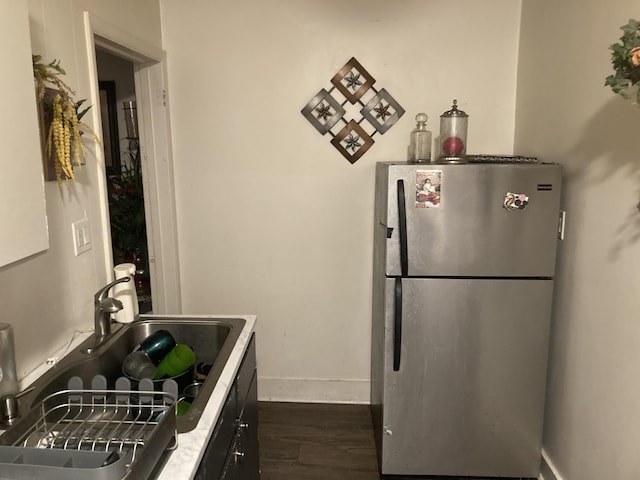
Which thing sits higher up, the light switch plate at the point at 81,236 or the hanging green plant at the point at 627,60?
the hanging green plant at the point at 627,60

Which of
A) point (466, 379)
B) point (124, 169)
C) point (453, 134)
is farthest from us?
point (124, 169)

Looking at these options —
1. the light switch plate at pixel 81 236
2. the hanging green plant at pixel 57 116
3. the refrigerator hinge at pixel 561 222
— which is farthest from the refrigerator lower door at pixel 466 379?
the hanging green plant at pixel 57 116

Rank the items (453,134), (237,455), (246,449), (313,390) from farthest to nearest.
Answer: (313,390) < (453,134) < (246,449) < (237,455)

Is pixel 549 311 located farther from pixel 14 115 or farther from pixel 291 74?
pixel 14 115

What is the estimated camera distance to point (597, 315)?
1906 millimetres

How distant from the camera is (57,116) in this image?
5.12 ft

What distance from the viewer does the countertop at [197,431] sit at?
1.11 meters

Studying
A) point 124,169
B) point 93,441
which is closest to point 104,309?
point 93,441

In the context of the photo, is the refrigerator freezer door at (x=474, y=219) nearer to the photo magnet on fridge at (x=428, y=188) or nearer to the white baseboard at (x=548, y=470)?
the photo magnet on fridge at (x=428, y=188)

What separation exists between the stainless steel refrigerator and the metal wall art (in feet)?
1.76

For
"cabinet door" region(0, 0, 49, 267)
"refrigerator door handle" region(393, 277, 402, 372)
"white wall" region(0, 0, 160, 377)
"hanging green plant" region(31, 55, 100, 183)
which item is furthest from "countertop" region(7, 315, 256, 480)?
"refrigerator door handle" region(393, 277, 402, 372)

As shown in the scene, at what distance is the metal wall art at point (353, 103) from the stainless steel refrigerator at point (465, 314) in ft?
1.76

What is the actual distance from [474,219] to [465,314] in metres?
0.45

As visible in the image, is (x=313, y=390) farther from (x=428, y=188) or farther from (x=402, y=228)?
(x=428, y=188)
